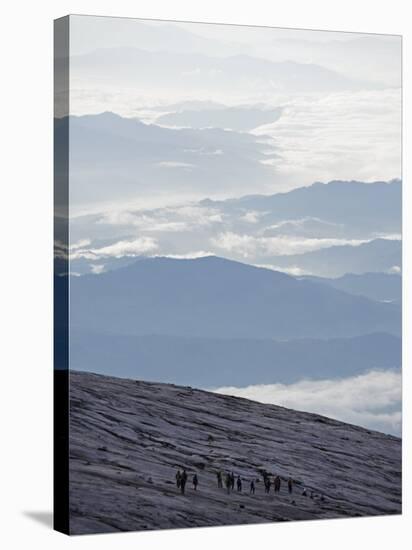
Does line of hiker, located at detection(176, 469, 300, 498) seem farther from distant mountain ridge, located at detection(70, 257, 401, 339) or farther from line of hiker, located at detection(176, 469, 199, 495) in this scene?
distant mountain ridge, located at detection(70, 257, 401, 339)

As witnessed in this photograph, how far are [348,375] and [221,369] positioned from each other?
49.2 inches

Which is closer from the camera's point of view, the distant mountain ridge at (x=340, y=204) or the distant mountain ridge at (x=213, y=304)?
the distant mountain ridge at (x=213, y=304)

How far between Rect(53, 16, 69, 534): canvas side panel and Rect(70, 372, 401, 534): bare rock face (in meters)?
0.15

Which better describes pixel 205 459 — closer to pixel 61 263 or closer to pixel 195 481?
pixel 195 481

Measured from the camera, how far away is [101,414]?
1547 centimetres

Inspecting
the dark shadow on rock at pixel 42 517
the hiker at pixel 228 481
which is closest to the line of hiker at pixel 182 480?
the hiker at pixel 228 481

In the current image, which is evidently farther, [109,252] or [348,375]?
[348,375]

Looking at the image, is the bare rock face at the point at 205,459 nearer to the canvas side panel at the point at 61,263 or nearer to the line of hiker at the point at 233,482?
the line of hiker at the point at 233,482

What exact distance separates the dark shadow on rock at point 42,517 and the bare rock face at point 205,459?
0.70 meters

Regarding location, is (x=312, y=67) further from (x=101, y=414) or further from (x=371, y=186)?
(x=101, y=414)

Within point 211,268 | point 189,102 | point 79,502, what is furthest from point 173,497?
point 189,102

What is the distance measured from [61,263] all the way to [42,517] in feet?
7.44

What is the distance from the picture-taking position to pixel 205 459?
51.8 ft

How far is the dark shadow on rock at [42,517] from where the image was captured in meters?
15.8
